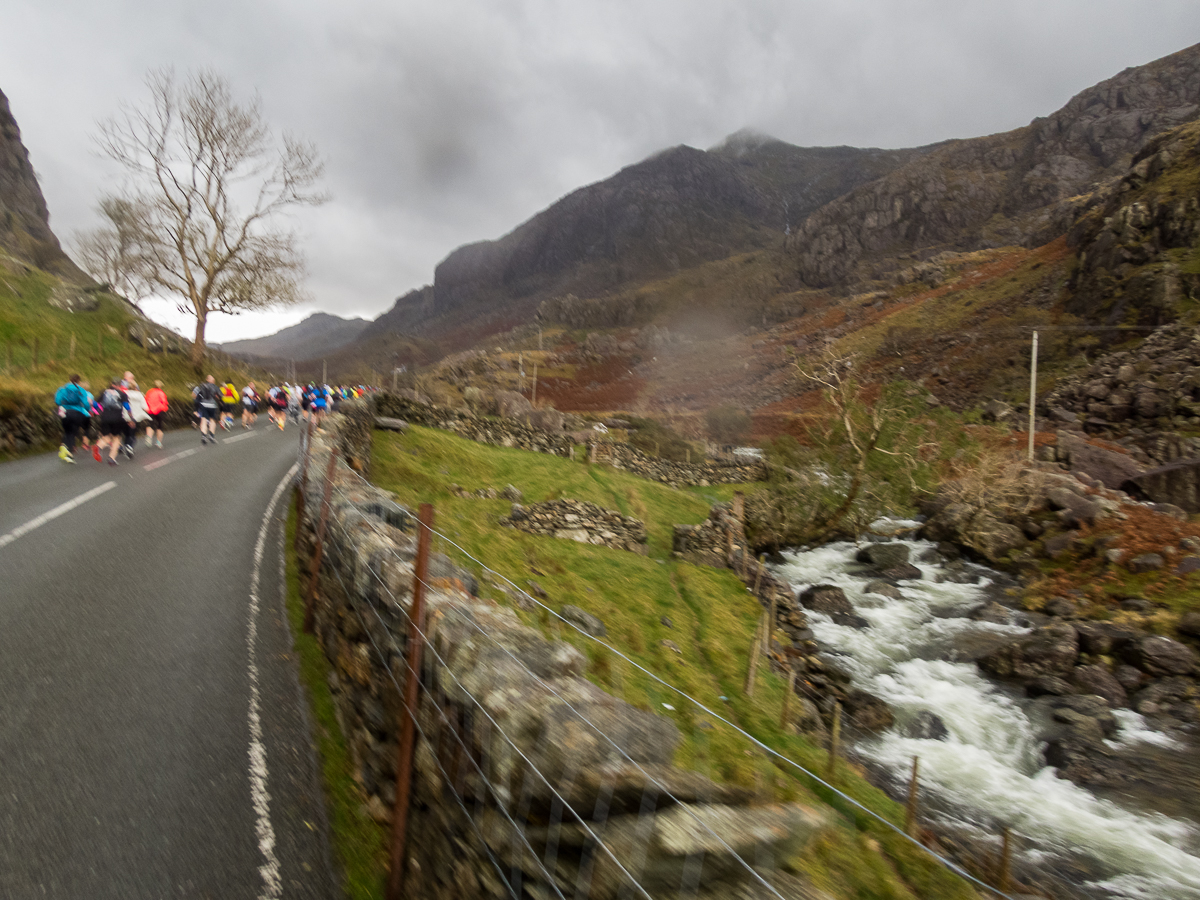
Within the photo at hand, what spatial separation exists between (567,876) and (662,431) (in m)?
41.4

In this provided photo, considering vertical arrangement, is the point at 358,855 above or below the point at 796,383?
below

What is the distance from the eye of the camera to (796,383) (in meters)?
75.0

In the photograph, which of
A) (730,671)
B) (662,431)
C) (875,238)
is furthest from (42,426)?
(875,238)

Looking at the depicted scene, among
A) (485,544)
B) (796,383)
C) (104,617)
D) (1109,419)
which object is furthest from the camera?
→ (796,383)

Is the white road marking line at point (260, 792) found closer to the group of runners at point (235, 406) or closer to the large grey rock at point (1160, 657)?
the group of runners at point (235, 406)

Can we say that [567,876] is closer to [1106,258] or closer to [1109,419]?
[1109,419]

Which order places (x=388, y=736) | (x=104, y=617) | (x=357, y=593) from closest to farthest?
(x=388, y=736)
(x=357, y=593)
(x=104, y=617)

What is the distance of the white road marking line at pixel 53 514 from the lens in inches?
319

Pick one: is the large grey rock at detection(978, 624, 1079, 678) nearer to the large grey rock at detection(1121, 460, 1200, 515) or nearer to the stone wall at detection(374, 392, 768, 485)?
the large grey rock at detection(1121, 460, 1200, 515)

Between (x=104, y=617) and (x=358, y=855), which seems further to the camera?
(x=104, y=617)

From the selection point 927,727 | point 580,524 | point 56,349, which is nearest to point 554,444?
point 580,524

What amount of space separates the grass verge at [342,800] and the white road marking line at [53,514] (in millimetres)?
4712

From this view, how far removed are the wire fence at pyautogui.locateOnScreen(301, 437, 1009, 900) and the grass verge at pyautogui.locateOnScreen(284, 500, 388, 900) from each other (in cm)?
104

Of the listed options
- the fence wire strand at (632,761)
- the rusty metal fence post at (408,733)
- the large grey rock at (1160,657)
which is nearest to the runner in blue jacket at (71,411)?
the rusty metal fence post at (408,733)
